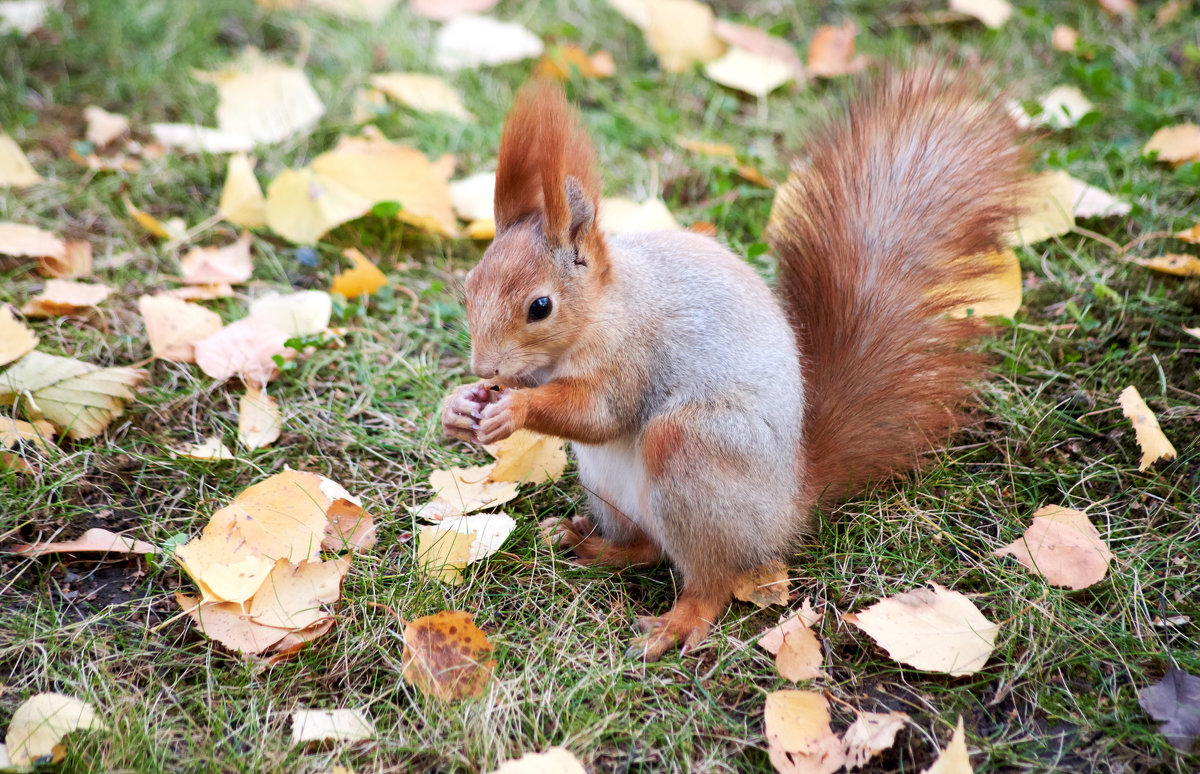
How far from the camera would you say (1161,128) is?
249 cm

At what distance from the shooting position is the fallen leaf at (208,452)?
1.66 m

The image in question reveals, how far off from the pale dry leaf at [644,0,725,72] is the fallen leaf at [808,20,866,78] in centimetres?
31

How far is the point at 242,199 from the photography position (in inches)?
88.7

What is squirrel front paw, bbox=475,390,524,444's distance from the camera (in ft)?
4.56

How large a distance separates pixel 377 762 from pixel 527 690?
0.74 ft

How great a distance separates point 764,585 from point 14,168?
2.09 m

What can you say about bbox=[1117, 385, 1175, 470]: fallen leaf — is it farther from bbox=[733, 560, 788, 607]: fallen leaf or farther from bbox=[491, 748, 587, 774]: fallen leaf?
bbox=[491, 748, 587, 774]: fallen leaf

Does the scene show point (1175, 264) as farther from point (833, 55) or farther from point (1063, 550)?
point (833, 55)

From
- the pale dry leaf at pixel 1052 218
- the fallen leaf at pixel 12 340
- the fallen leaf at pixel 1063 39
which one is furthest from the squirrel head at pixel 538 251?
the fallen leaf at pixel 1063 39

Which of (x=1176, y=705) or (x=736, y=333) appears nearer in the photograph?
(x=1176, y=705)

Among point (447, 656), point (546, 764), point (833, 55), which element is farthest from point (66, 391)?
point (833, 55)

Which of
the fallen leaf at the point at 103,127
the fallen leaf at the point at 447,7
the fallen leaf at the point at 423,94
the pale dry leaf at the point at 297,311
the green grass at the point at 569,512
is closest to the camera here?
the green grass at the point at 569,512

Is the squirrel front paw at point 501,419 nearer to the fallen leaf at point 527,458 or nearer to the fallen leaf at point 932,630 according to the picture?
the fallen leaf at point 527,458

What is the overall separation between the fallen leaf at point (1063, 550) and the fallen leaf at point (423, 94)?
1946 millimetres
